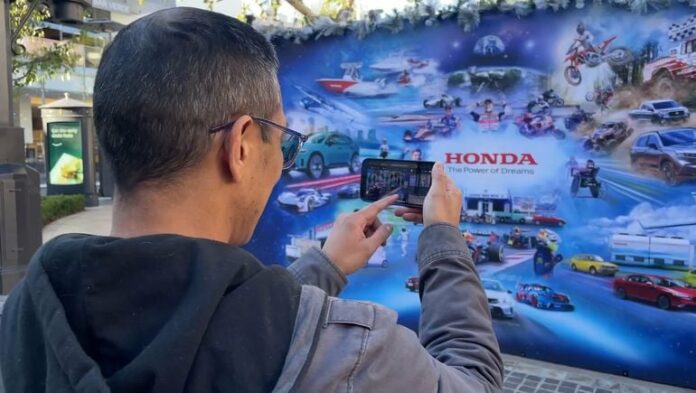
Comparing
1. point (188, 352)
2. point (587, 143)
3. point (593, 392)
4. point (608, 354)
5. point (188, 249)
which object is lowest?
point (593, 392)

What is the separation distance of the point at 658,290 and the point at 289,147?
2.90 m

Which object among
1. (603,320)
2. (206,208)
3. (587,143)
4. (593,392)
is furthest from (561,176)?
(206,208)

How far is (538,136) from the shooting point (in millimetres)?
3695

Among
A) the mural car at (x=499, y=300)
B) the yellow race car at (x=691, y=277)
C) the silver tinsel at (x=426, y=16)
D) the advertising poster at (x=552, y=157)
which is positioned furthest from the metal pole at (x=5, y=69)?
the yellow race car at (x=691, y=277)

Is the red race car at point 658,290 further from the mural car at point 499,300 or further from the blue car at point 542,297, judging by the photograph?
the mural car at point 499,300

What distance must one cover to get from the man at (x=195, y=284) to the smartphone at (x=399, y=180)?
77cm

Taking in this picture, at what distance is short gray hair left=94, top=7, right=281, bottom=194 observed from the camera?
959 mm

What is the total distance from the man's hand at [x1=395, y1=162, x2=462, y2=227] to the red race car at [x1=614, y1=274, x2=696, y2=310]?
2.43 metres

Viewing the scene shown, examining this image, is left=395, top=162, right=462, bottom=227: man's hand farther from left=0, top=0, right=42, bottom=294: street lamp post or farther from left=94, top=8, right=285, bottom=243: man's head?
left=0, top=0, right=42, bottom=294: street lamp post

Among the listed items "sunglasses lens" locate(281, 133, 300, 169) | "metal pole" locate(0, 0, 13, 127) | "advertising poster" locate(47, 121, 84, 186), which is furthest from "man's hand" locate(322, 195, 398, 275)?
"advertising poster" locate(47, 121, 84, 186)

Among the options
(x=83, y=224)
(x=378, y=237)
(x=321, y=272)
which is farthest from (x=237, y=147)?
(x=83, y=224)

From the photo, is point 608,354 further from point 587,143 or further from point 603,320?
point 587,143

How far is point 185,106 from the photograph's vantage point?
37.9 inches

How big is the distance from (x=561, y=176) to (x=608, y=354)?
114cm
